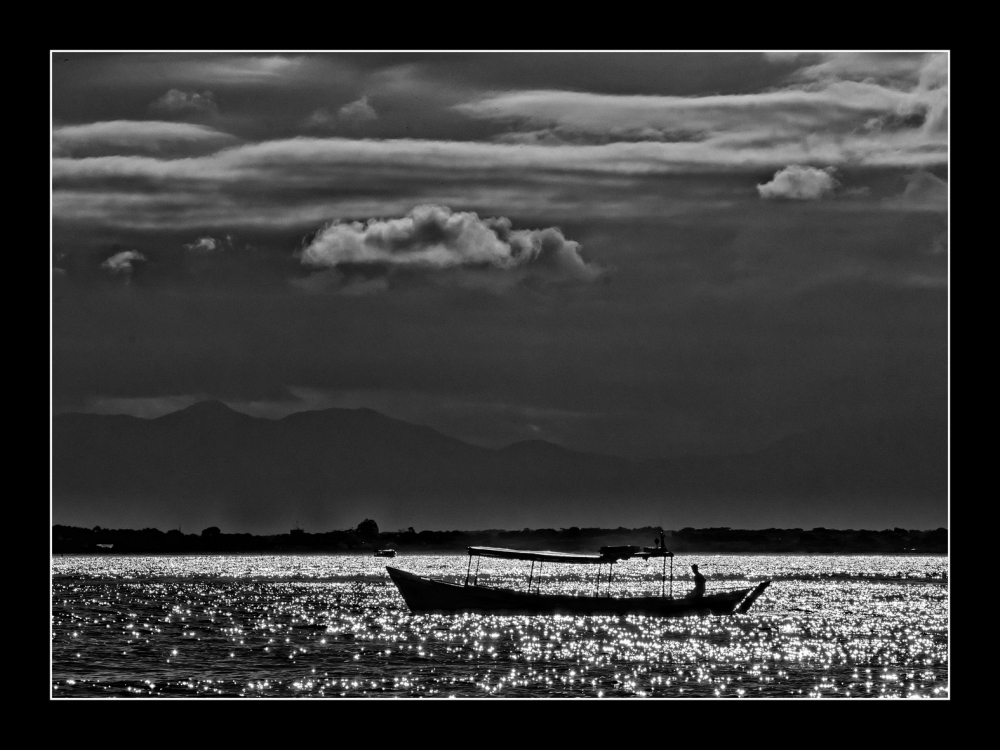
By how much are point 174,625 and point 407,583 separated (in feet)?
46.3

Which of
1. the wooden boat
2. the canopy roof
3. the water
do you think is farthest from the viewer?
the wooden boat

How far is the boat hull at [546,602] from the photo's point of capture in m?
73.6

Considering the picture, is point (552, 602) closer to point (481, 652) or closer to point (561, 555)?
point (561, 555)

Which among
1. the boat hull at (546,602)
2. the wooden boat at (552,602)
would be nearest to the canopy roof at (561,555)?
the wooden boat at (552,602)

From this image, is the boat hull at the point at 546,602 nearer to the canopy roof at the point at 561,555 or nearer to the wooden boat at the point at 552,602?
the wooden boat at the point at 552,602

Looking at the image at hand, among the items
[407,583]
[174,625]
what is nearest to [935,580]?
[407,583]

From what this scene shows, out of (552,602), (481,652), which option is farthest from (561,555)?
(481,652)

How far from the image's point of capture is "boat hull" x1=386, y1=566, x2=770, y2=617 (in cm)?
7362

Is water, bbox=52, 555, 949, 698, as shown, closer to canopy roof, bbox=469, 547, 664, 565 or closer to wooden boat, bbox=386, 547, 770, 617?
wooden boat, bbox=386, 547, 770, 617

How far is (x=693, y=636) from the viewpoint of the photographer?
2589 inches

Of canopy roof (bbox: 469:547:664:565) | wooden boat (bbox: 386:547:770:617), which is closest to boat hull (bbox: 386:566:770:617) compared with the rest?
wooden boat (bbox: 386:547:770:617)

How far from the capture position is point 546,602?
7444 centimetres
